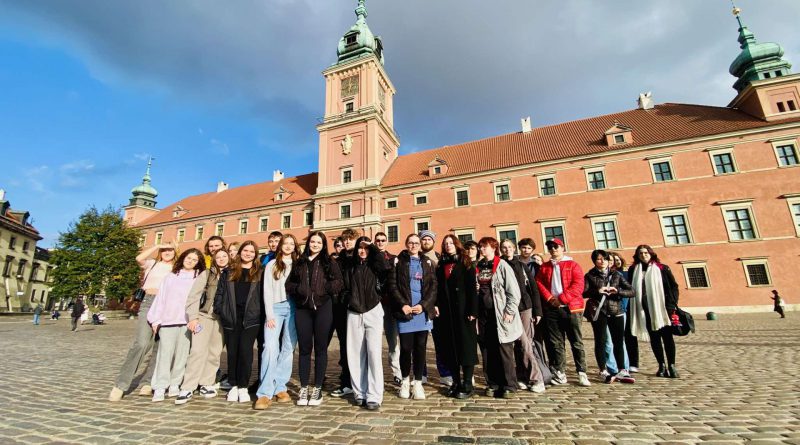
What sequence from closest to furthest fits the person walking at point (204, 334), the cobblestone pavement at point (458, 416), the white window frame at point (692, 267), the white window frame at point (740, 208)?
the cobblestone pavement at point (458, 416)
the person walking at point (204, 334)
the white window frame at point (740, 208)
the white window frame at point (692, 267)

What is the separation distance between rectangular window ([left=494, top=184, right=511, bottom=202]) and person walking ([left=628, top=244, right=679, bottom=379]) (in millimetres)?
18608

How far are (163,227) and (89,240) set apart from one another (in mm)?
10123

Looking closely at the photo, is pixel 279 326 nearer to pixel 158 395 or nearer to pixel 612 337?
pixel 158 395

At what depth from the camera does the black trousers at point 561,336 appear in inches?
190

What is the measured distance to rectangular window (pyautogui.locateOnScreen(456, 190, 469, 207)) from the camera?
24.7m

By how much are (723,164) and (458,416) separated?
2528 cm

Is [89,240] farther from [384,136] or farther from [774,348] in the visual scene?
[774,348]

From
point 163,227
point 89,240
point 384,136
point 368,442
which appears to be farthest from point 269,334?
point 163,227

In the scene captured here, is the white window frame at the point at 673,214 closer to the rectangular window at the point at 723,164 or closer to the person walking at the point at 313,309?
the rectangular window at the point at 723,164

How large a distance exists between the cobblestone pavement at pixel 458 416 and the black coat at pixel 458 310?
1.87 feet

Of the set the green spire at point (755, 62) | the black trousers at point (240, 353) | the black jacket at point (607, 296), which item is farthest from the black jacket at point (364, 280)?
the green spire at point (755, 62)

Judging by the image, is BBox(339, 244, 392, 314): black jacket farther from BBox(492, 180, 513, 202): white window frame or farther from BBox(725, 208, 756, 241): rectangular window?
BBox(725, 208, 756, 241): rectangular window

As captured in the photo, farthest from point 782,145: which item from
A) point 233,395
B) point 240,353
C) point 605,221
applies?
point 233,395

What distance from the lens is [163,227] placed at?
1487 inches
